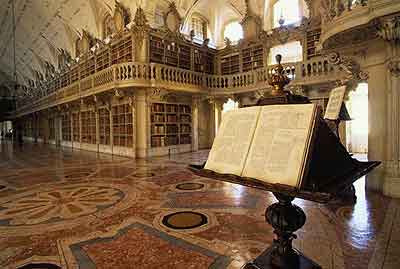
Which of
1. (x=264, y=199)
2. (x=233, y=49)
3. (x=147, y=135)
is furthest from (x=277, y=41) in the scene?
(x=264, y=199)

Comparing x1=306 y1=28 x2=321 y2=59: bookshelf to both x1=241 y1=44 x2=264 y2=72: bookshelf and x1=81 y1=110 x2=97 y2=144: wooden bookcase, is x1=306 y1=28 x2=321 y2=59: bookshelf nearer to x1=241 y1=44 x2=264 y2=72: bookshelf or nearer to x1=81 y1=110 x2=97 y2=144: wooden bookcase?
x1=241 y1=44 x2=264 y2=72: bookshelf

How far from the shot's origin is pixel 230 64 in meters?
11.2

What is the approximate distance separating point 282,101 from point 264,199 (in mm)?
2589

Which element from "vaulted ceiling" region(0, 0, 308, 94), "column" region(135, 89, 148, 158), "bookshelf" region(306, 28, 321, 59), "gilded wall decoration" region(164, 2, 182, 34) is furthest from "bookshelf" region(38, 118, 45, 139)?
"bookshelf" region(306, 28, 321, 59)

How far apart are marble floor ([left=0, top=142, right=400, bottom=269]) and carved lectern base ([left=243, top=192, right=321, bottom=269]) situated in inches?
13.6

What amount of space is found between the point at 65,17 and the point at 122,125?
7918 millimetres

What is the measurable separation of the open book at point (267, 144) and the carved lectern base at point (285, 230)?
316 millimetres

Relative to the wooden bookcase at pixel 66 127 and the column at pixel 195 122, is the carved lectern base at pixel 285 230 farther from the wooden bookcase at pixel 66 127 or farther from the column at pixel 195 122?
the wooden bookcase at pixel 66 127

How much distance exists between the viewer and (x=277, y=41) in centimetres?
968

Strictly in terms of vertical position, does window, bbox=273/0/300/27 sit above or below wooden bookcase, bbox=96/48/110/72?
above

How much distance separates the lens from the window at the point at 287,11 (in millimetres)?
9648

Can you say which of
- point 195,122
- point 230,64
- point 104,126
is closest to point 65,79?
point 104,126

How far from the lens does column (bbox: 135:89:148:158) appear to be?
8.84 metres

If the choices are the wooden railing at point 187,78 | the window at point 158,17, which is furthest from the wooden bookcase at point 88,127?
the window at point 158,17
